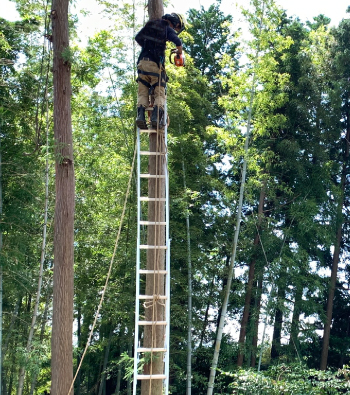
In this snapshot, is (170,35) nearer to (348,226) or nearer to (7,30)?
(7,30)

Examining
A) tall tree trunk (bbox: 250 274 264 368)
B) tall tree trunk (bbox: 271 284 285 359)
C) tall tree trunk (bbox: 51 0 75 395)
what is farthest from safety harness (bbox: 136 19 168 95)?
tall tree trunk (bbox: 250 274 264 368)

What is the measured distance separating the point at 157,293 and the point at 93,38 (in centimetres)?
528

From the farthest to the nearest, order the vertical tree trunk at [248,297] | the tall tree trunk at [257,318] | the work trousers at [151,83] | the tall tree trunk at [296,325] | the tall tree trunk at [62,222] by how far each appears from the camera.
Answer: the tall tree trunk at [296,325] < the vertical tree trunk at [248,297] < the tall tree trunk at [257,318] < the tall tree trunk at [62,222] < the work trousers at [151,83]

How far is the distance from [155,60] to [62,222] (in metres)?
1.93

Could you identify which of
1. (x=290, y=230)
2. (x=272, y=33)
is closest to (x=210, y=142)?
(x=290, y=230)

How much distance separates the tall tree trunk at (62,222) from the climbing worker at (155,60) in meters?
0.96

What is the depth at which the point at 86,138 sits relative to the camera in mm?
9688

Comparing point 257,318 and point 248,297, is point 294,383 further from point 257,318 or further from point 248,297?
point 248,297

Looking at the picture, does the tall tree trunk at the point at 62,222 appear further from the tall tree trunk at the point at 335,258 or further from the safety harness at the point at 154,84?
the tall tree trunk at the point at 335,258

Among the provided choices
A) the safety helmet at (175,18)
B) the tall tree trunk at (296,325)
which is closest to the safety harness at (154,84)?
the safety helmet at (175,18)

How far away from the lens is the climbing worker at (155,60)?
4680mm

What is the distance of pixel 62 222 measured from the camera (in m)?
5.32

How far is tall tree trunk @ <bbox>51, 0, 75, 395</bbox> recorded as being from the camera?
5133mm

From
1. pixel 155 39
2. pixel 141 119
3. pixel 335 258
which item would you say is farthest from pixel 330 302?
pixel 155 39
